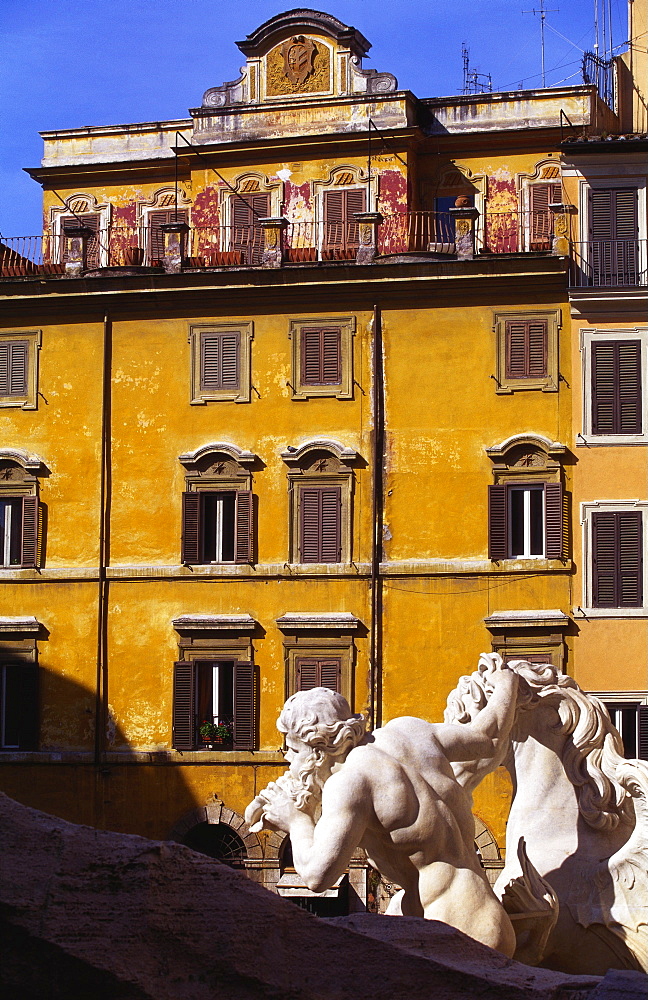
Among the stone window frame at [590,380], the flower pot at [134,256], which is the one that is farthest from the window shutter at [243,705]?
the flower pot at [134,256]

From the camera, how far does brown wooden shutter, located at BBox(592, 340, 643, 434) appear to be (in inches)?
1097

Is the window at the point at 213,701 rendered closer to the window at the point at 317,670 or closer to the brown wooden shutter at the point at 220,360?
the window at the point at 317,670

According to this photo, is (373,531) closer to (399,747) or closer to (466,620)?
(466,620)

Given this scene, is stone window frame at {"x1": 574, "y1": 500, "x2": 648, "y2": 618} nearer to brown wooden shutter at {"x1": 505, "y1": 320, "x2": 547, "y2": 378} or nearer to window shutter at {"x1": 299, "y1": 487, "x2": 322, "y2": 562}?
brown wooden shutter at {"x1": 505, "y1": 320, "x2": 547, "y2": 378}

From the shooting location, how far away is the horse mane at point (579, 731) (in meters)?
7.62

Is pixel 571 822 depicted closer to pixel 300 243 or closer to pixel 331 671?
pixel 331 671

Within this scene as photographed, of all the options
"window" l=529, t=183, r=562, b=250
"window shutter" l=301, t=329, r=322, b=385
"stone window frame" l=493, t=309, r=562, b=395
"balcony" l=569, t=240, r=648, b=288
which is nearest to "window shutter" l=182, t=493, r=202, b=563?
"window shutter" l=301, t=329, r=322, b=385

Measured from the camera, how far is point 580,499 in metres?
27.7

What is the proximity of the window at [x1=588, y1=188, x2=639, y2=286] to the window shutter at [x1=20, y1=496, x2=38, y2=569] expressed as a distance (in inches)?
407

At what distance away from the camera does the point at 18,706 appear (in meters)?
28.9

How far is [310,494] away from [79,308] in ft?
17.6

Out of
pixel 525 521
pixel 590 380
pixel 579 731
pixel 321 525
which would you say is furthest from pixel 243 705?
pixel 579 731

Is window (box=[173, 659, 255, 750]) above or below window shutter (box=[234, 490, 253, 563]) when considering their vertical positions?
below

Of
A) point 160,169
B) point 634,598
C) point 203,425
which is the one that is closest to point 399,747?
point 634,598
